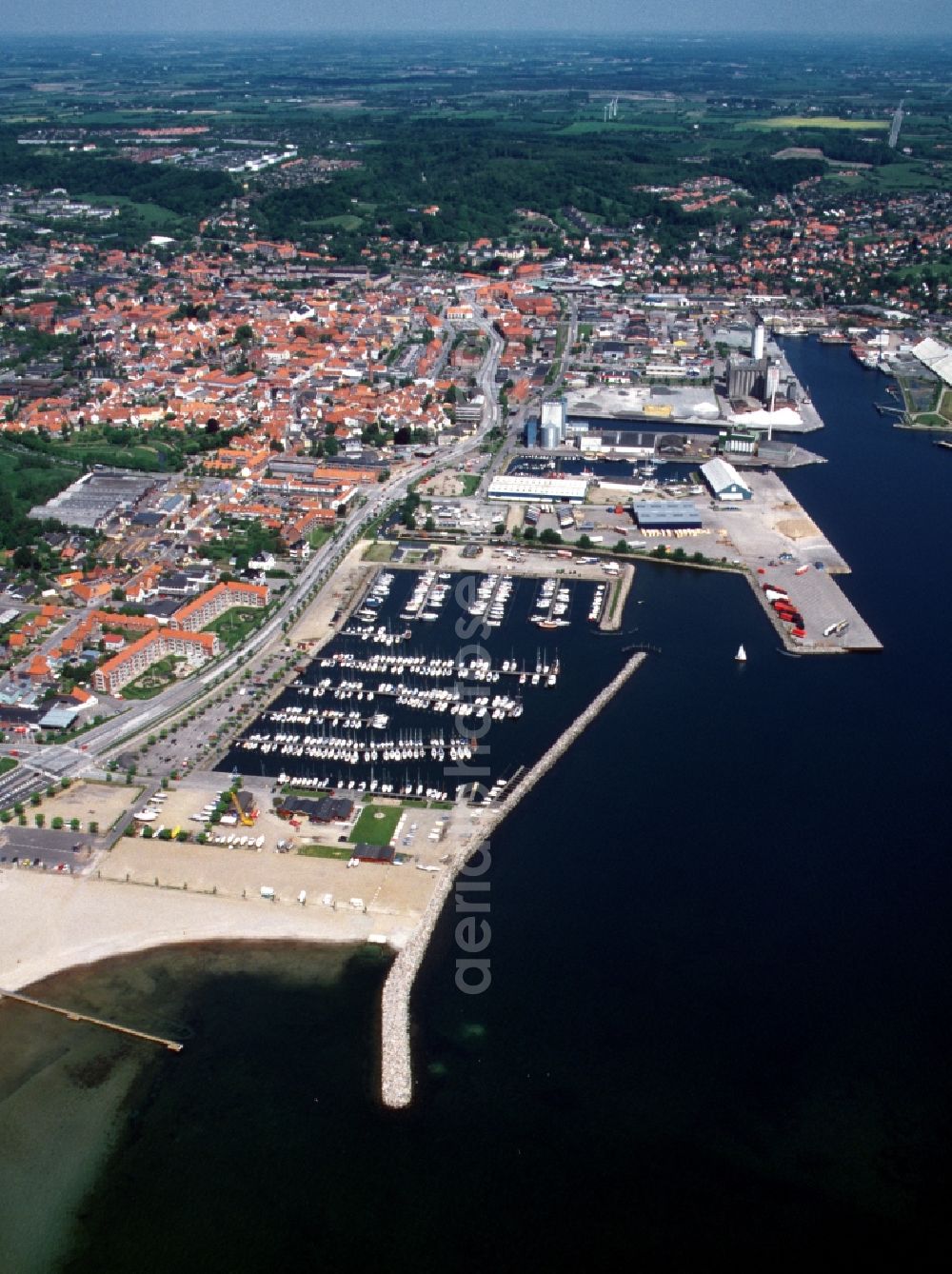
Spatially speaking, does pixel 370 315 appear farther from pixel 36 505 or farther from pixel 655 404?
pixel 36 505

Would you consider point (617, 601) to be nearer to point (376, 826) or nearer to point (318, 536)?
point (318, 536)

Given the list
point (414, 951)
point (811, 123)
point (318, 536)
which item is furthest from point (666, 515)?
point (811, 123)

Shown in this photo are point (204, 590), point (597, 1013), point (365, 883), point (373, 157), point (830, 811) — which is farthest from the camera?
point (373, 157)

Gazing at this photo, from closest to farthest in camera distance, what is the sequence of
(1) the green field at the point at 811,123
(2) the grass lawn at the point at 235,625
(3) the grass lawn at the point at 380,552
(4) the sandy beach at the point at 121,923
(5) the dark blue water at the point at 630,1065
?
(5) the dark blue water at the point at 630,1065 < (4) the sandy beach at the point at 121,923 < (2) the grass lawn at the point at 235,625 < (3) the grass lawn at the point at 380,552 < (1) the green field at the point at 811,123

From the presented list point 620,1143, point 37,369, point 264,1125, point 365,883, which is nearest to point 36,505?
point 37,369

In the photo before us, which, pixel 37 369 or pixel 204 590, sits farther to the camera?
Result: pixel 37 369

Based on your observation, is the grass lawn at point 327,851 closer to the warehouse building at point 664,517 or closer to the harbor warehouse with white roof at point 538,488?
the warehouse building at point 664,517

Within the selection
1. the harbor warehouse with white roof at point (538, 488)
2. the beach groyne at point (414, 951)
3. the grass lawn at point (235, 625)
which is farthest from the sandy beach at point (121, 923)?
the harbor warehouse with white roof at point (538, 488)
